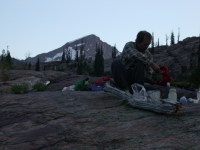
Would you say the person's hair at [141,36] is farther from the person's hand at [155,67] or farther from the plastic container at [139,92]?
the plastic container at [139,92]

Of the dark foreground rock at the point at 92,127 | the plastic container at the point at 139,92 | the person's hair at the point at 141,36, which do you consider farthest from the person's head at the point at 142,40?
the dark foreground rock at the point at 92,127

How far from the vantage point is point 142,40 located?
21.5ft

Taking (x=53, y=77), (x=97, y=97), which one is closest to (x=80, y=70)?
(x=53, y=77)

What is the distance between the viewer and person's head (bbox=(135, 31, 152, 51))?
648cm

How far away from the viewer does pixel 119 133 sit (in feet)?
15.3

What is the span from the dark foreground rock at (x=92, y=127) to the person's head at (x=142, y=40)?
3.51 ft

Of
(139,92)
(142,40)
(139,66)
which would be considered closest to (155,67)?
(139,66)

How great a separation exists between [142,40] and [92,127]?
2.22m

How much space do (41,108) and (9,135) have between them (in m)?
1.23

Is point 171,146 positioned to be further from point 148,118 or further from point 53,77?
point 53,77

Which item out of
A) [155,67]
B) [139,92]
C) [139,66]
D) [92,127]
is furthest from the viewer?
[155,67]

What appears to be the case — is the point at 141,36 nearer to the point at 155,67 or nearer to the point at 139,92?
the point at 155,67

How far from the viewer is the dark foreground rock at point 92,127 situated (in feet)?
14.0

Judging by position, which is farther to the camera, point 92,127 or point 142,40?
point 142,40
